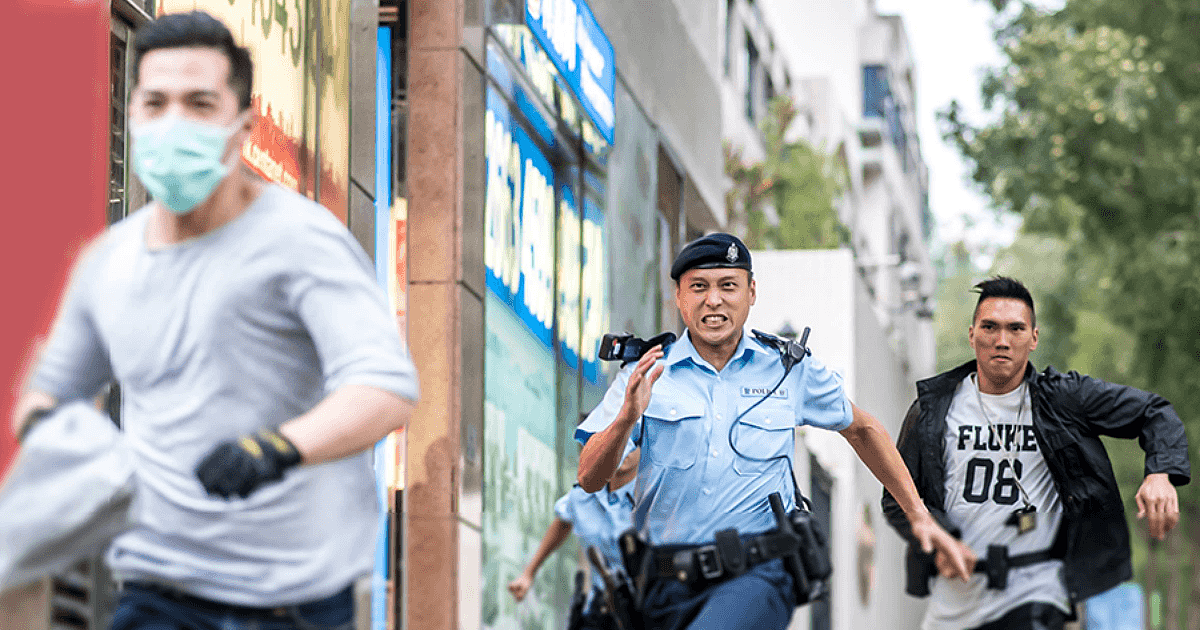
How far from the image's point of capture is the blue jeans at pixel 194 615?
409 centimetres

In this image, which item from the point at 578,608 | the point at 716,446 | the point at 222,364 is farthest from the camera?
the point at 578,608

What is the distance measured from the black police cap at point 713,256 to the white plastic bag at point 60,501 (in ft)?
11.2

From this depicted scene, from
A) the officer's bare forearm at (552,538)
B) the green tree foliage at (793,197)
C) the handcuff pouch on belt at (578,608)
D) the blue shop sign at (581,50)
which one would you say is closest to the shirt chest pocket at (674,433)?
the handcuff pouch on belt at (578,608)

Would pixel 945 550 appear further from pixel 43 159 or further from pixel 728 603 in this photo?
pixel 43 159

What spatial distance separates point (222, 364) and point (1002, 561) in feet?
16.7

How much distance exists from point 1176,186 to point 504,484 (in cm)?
1701

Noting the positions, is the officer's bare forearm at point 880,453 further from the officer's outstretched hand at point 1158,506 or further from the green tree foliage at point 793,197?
the green tree foliage at point 793,197

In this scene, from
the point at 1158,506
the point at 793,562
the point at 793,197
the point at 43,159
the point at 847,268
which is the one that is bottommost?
the point at 793,562

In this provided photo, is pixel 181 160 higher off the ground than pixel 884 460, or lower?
higher

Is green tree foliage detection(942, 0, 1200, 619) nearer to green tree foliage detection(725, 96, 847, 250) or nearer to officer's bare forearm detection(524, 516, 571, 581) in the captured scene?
green tree foliage detection(725, 96, 847, 250)

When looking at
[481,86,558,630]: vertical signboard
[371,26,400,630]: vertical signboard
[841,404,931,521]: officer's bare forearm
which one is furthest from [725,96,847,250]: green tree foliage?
[841,404,931,521]: officer's bare forearm

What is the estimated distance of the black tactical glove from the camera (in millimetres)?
3828

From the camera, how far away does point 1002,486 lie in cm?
850

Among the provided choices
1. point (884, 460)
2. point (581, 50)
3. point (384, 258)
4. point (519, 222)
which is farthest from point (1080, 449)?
point (581, 50)
